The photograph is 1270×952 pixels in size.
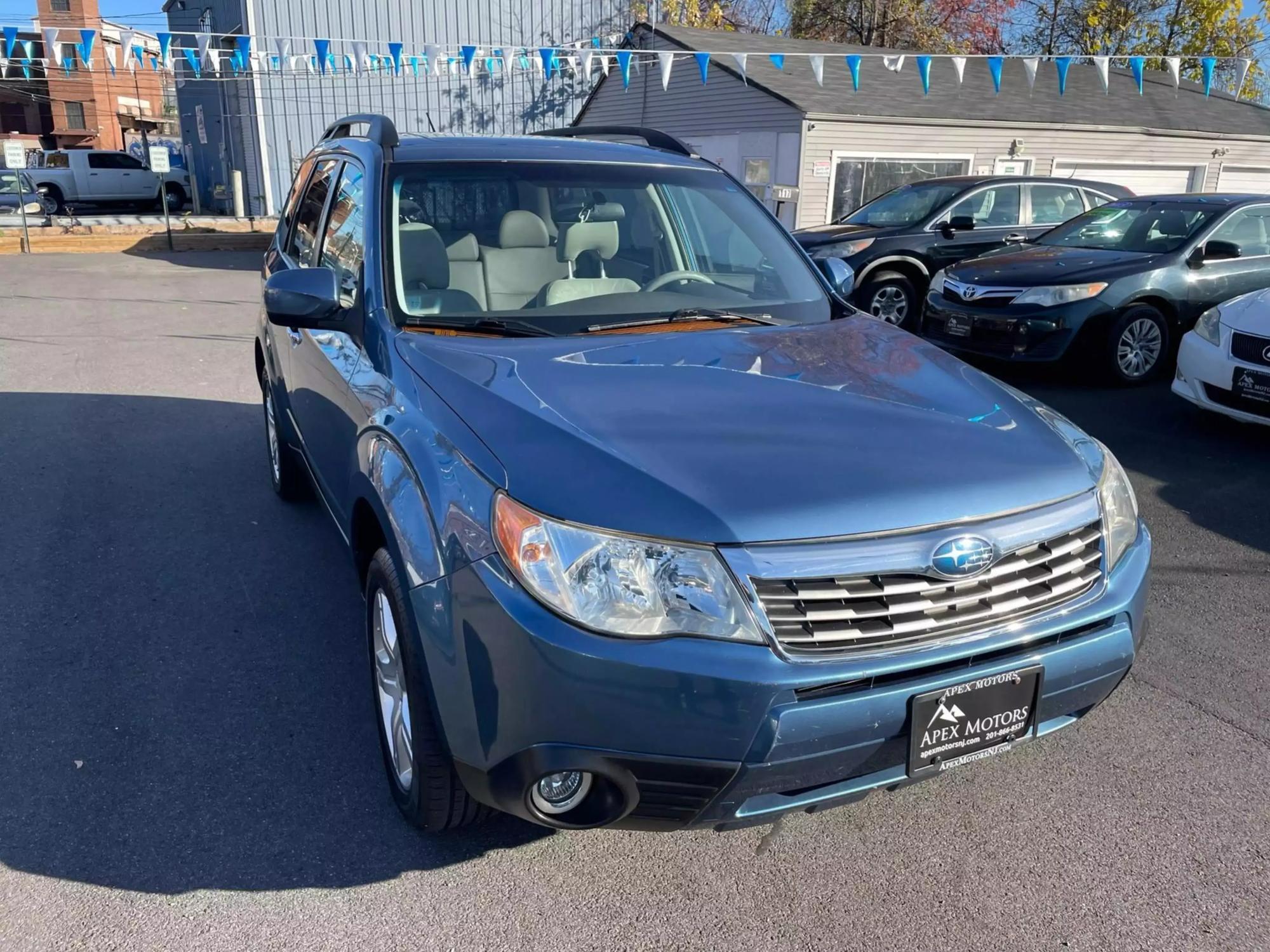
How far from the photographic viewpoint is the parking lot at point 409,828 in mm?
2395

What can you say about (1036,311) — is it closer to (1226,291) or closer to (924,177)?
(1226,291)

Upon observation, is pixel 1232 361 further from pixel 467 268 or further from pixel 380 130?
pixel 380 130

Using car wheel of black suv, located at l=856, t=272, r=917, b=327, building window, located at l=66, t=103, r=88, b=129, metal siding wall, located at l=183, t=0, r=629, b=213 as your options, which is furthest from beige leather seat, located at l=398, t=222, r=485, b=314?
building window, located at l=66, t=103, r=88, b=129

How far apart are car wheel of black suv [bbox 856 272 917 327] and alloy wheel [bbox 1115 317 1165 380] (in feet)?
8.94

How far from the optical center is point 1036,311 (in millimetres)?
8031

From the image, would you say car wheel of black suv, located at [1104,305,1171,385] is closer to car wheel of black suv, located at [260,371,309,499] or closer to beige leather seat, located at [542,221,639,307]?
beige leather seat, located at [542,221,639,307]

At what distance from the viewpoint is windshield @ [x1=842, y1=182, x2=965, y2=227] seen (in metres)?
11.2

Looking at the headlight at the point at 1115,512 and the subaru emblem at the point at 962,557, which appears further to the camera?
the headlight at the point at 1115,512

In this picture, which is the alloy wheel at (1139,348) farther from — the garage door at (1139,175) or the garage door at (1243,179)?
the garage door at (1243,179)

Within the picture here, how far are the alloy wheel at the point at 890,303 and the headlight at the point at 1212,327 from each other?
13.6 ft

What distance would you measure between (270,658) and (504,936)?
168 centimetres

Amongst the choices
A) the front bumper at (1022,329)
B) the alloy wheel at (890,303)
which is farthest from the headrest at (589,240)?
the alloy wheel at (890,303)

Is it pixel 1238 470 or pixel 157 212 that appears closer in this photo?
pixel 1238 470

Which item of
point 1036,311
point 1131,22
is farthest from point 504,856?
point 1131,22
